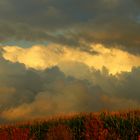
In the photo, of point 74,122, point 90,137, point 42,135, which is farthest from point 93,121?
point 42,135

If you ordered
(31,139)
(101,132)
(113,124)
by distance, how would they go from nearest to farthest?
(101,132) → (113,124) → (31,139)

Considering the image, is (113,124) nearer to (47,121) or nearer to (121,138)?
(121,138)

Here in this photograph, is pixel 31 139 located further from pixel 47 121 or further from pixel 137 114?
pixel 137 114

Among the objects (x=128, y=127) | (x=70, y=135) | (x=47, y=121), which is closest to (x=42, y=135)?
(x=47, y=121)

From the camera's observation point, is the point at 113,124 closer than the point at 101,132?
No

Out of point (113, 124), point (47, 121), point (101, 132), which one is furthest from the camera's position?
point (47, 121)

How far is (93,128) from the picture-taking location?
1634 inches

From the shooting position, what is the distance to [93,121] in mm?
42156

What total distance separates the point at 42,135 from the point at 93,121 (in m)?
8.36

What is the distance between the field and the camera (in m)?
40.7

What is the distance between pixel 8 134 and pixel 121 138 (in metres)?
15.3

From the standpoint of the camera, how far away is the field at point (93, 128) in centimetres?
4066

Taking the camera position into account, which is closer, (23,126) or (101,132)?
(101,132)

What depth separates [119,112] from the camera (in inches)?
1747
